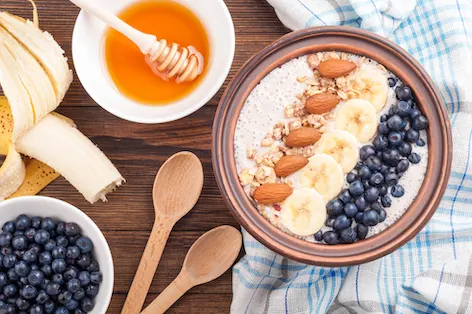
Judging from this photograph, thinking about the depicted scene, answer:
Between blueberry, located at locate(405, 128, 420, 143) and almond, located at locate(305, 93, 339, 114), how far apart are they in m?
0.15

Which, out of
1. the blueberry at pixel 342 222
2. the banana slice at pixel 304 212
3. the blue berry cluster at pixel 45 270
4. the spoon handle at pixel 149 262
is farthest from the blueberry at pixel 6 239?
the blueberry at pixel 342 222

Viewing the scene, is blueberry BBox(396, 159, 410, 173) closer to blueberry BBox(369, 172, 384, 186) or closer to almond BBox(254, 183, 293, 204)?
blueberry BBox(369, 172, 384, 186)

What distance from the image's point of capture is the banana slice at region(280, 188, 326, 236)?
52.6 inches

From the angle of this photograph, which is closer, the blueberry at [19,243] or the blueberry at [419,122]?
the blueberry at [419,122]

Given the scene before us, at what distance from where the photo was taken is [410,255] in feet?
4.99

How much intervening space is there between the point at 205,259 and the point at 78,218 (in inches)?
11.7

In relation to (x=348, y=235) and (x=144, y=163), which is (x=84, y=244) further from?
(x=348, y=235)

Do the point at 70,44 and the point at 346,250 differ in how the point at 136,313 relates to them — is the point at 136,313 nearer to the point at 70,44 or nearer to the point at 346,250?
the point at 346,250

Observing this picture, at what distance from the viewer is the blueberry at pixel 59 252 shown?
1445 millimetres

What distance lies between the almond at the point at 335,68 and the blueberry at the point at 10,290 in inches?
30.4

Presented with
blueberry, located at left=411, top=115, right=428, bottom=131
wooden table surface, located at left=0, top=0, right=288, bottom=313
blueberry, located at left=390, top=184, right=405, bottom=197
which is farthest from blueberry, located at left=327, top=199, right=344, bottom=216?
wooden table surface, located at left=0, top=0, right=288, bottom=313

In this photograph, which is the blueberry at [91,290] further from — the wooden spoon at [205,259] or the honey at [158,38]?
the honey at [158,38]

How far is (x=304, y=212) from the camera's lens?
1.33 m

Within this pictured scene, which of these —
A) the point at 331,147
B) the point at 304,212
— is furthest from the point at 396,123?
the point at 304,212
